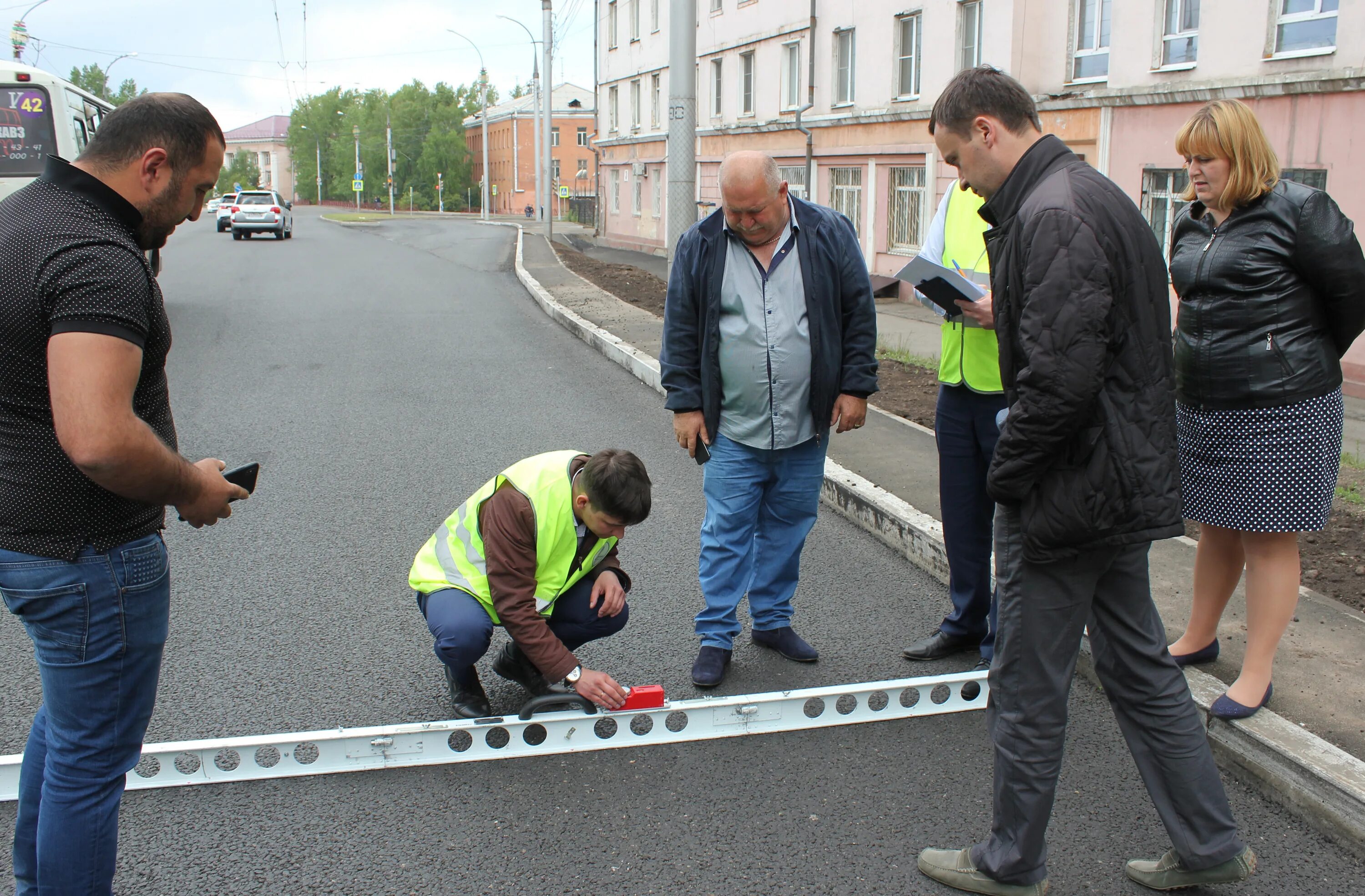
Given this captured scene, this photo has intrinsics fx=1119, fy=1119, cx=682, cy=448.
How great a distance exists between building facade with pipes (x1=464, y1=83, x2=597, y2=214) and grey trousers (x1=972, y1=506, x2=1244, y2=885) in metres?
81.2

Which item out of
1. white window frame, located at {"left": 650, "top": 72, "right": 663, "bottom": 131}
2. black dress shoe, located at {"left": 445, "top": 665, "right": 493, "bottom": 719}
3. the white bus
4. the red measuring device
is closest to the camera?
the red measuring device

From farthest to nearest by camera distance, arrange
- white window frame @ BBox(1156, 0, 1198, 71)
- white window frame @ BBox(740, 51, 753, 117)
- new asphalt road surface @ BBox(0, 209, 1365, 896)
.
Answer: white window frame @ BBox(740, 51, 753, 117), white window frame @ BBox(1156, 0, 1198, 71), new asphalt road surface @ BBox(0, 209, 1365, 896)

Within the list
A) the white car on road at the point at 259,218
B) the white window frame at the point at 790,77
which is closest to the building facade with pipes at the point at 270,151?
the white car on road at the point at 259,218

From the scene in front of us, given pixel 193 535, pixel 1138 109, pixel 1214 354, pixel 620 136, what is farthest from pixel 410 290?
pixel 620 136

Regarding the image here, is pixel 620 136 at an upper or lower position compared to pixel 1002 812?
upper

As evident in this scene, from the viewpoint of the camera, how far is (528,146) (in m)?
92.4

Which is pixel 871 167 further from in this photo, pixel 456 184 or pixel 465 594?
pixel 456 184

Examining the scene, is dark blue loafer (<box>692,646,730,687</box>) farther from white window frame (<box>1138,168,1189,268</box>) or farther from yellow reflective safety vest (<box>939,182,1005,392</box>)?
white window frame (<box>1138,168,1189,268</box>)

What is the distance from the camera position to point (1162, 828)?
10.6 ft

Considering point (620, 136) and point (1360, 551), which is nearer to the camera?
point (1360, 551)

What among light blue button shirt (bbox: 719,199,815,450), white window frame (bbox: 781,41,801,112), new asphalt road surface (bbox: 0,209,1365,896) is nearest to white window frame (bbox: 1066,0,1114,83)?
white window frame (bbox: 781,41,801,112)

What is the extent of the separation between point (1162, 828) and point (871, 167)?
21.9 metres

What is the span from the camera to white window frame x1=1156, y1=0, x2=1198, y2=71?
1467 cm

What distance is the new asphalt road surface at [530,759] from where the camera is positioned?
9.96ft
